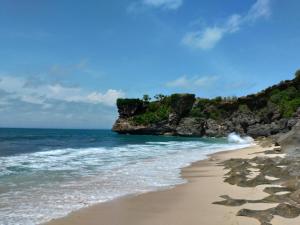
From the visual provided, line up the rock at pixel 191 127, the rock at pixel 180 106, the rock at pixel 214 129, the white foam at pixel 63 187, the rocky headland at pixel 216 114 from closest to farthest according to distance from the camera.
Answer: the white foam at pixel 63 187
the rocky headland at pixel 216 114
the rock at pixel 214 129
the rock at pixel 191 127
the rock at pixel 180 106

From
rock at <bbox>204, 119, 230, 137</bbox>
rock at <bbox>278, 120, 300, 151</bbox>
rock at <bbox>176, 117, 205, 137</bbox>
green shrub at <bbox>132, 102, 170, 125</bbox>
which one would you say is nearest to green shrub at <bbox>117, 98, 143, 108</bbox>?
green shrub at <bbox>132, 102, 170, 125</bbox>

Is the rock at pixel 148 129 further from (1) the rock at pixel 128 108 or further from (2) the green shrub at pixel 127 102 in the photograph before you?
(2) the green shrub at pixel 127 102

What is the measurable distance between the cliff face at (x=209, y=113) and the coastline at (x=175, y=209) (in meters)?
70.4

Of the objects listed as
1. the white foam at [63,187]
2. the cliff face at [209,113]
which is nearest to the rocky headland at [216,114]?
the cliff face at [209,113]

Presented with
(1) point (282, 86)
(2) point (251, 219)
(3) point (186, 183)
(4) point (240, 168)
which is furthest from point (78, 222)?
(1) point (282, 86)

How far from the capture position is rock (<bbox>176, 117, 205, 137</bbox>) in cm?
10144

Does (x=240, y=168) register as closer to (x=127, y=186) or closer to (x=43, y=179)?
(x=127, y=186)

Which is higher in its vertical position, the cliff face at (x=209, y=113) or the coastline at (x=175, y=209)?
the cliff face at (x=209, y=113)

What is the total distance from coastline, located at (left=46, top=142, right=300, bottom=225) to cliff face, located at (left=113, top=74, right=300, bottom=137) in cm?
7036

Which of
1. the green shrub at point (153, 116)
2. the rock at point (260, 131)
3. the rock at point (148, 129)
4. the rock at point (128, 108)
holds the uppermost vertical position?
the rock at point (128, 108)

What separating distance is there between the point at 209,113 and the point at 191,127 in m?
7.53

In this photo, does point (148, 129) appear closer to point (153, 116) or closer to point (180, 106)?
point (153, 116)

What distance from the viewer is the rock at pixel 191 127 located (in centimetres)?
10144

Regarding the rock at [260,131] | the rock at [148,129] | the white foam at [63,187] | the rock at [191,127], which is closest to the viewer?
the white foam at [63,187]
